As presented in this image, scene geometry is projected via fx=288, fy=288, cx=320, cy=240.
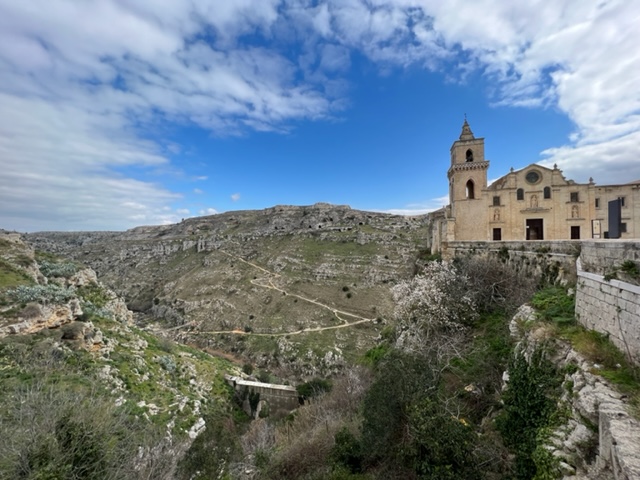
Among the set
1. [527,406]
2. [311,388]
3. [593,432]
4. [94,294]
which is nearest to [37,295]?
[94,294]

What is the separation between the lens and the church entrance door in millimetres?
21266

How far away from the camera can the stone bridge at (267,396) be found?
865 inches

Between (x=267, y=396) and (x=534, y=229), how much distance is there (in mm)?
24327

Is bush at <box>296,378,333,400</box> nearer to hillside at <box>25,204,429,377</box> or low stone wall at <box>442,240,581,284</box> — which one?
hillside at <box>25,204,429,377</box>

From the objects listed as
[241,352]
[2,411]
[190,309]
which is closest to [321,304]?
[241,352]

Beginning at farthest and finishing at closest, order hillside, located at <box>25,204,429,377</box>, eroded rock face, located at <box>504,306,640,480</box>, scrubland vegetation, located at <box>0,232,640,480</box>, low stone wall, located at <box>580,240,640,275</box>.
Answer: hillside, located at <box>25,204,429,377</box> → low stone wall, located at <box>580,240,640,275</box> → scrubland vegetation, located at <box>0,232,640,480</box> → eroded rock face, located at <box>504,306,640,480</box>

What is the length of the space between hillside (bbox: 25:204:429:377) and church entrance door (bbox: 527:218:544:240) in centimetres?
919

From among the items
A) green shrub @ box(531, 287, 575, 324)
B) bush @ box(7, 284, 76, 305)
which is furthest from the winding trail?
green shrub @ box(531, 287, 575, 324)

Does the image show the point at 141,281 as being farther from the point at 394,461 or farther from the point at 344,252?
the point at 394,461

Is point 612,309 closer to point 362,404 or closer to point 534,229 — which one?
point 362,404

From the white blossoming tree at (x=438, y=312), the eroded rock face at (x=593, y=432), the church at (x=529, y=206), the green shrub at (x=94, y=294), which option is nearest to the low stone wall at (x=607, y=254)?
the eroded rock face at (x=593, y=432)

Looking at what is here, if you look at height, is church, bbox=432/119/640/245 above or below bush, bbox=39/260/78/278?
above

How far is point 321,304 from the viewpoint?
49.2 meters

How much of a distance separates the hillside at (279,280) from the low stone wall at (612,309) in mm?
20864
